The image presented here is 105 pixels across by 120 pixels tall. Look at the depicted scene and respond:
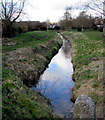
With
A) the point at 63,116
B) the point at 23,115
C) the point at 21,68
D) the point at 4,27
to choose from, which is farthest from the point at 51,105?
the point at 4,27

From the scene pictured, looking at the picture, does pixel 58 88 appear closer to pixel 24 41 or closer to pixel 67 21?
pixel 24 41

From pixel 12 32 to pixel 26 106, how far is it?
92.4ft

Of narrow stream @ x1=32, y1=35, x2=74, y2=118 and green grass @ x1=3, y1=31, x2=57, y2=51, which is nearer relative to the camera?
narrow stream @ x1=32, y1=35, x2=74, y2=118

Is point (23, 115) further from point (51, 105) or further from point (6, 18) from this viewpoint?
point (6, 18)

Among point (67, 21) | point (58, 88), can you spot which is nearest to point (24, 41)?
point (58, 88)

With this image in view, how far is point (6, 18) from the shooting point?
32719mm

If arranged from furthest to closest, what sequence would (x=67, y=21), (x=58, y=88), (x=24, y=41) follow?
(x=67, y=21), (x=24, y=41), (x=58, y=88)

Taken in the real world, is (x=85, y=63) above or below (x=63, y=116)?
above

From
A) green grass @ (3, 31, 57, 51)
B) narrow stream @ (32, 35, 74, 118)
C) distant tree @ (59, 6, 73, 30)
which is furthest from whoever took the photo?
distant tree @ (59, 6, 73, 30)

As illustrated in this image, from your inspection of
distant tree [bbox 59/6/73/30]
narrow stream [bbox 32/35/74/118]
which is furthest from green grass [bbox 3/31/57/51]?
distant tree [bbox 59/6/73/30]

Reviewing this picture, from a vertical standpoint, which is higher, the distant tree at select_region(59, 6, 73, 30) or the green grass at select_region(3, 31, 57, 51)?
the distant tree at select_region(59, 6, 73, 30)

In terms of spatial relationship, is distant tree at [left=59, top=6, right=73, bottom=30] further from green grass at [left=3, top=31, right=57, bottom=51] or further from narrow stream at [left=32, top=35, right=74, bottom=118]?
narrow stream at [left=32, top=35, right=74, bottom=118]

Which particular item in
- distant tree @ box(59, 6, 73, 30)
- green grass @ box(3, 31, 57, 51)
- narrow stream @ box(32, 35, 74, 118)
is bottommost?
narrow stream @ box(32, 35, 74, 118)

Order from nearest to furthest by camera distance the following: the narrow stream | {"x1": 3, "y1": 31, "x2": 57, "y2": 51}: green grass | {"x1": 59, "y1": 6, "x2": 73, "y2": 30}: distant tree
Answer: the narrow stream < {"x1": 3, "y1": 31, "x2": 57, "y2": 51}: green grass < {"x1": 59, "y1": 6, "x2": 73, "y2": 30}: distant tree
